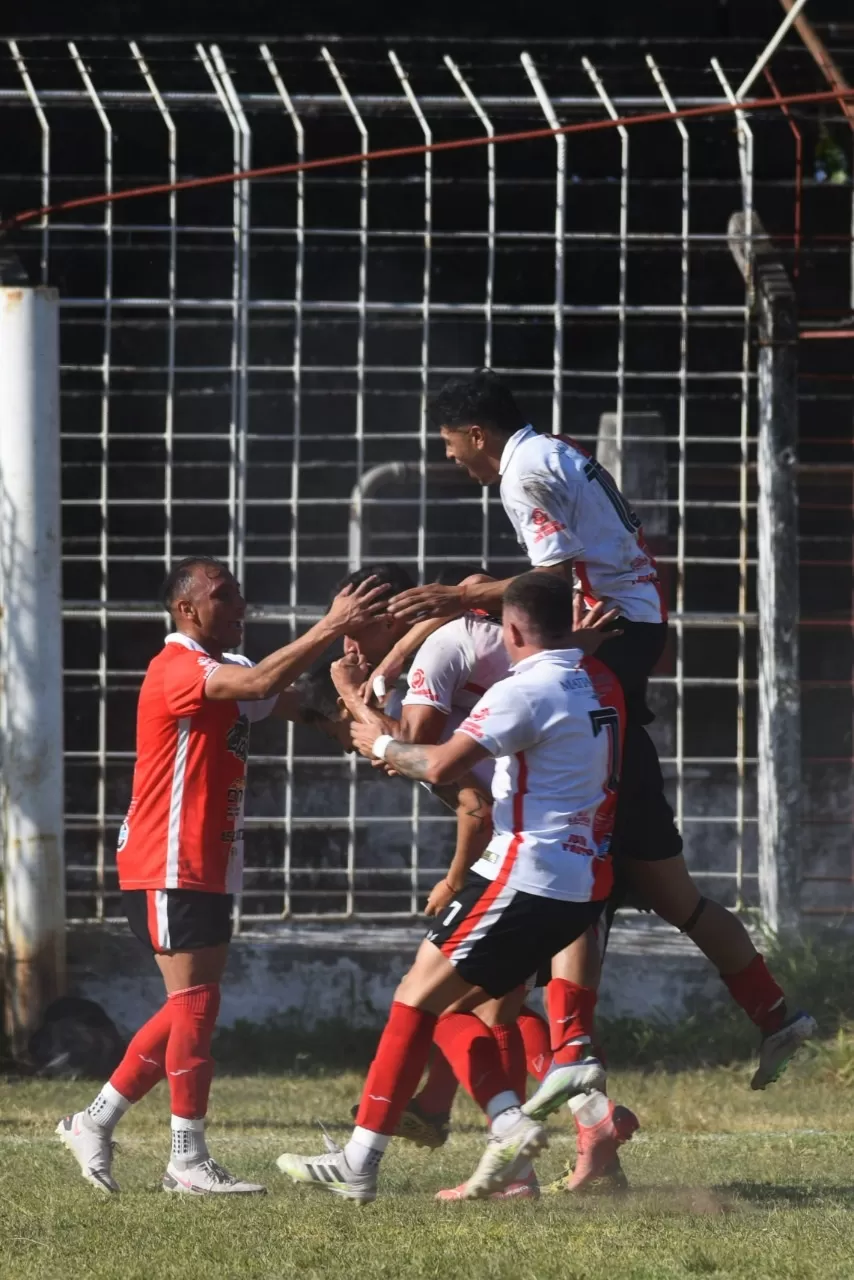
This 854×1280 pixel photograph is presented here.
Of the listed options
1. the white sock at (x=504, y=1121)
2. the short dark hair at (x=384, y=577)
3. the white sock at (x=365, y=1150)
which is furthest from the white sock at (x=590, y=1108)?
the short dark hair at (x=384, y=577)

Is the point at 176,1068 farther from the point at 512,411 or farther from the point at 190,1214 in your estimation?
the point at 512,411

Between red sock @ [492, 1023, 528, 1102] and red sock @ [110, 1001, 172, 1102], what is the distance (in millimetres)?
984

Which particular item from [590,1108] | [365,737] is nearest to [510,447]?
[365,737]

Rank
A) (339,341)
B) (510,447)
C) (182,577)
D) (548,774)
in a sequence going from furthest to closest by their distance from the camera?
(339,341) → (182,577) → (510,447) → (548,774)

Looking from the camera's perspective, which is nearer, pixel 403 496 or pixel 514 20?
pixel 403 496

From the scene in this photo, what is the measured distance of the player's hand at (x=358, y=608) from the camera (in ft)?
18.0

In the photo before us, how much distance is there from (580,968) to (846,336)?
4.00 metres

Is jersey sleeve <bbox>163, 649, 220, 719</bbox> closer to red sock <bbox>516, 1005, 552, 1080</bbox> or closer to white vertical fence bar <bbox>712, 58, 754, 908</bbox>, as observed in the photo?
red sock <bbox>516, 1005, 552, 1080</bbox>

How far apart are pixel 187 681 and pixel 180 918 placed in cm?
70

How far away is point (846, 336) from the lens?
28.1ft

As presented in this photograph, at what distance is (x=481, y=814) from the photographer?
5.92m

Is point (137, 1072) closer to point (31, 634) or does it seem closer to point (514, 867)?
point (514, 867)

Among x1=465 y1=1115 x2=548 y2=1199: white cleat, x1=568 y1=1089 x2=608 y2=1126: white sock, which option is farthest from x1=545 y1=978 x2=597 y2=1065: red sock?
x1=465 y1=1115 x2=548 y2=1199: white cleat

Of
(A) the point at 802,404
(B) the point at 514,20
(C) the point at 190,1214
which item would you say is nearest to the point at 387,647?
(C) the point at 190,1214
